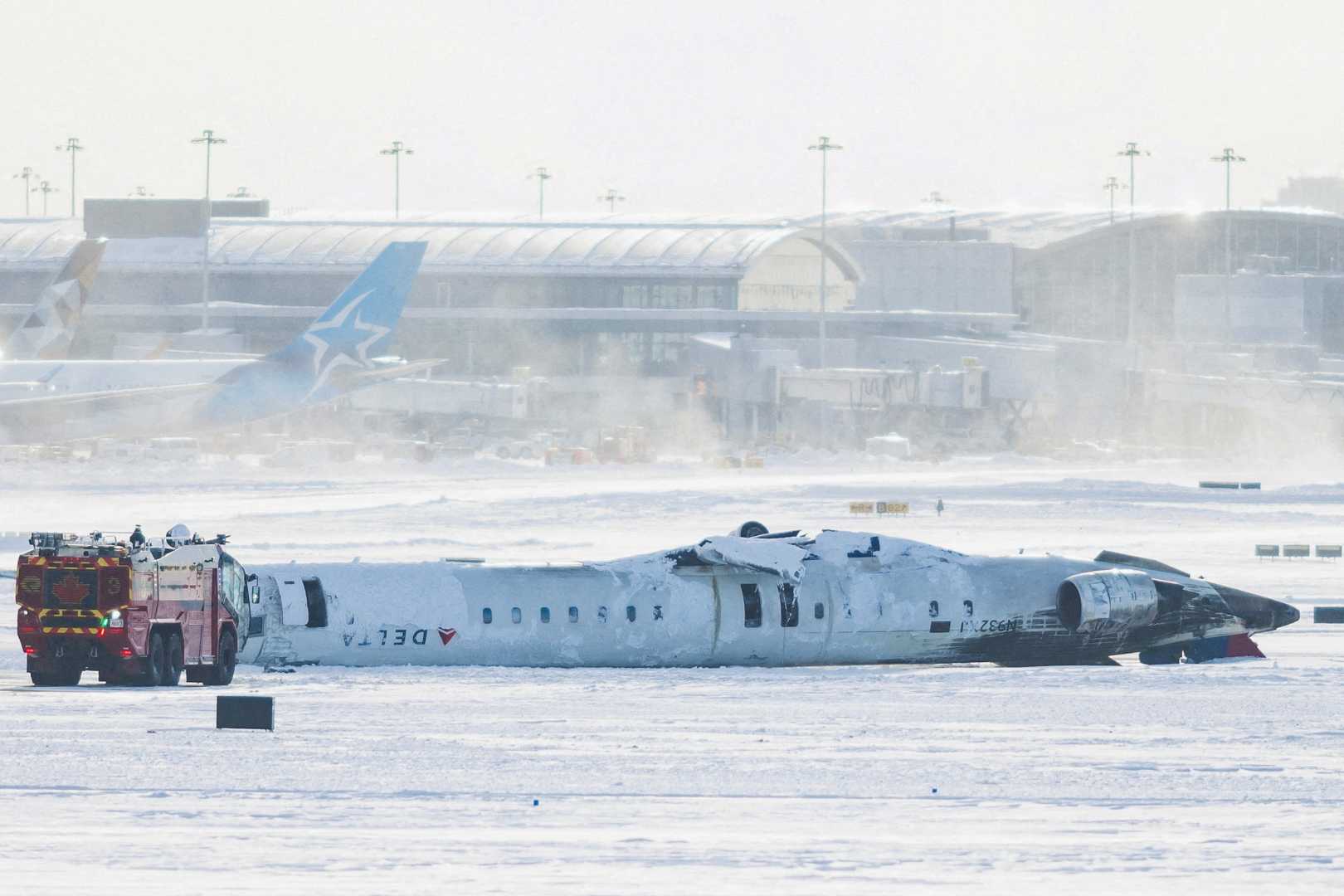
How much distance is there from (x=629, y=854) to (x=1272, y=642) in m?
22.1

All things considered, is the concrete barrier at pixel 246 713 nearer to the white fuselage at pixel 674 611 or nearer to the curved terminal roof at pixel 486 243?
the white fuselage at pixel 674 611

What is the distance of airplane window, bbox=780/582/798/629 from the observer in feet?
105

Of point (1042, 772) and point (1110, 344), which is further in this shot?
point (1110, 344)

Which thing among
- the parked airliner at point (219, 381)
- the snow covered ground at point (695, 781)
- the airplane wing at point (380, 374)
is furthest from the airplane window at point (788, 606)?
the airplane wing at point (380, 374)

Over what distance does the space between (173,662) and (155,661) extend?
29 cm

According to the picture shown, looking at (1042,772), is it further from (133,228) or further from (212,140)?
(133,228)

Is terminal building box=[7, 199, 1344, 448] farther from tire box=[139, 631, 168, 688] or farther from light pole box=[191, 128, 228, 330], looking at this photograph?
tire box=[139, 631, 168, 688]

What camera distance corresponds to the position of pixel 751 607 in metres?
31.9

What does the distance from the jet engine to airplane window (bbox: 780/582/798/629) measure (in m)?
4.61

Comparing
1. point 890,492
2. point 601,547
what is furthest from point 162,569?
point 890,492

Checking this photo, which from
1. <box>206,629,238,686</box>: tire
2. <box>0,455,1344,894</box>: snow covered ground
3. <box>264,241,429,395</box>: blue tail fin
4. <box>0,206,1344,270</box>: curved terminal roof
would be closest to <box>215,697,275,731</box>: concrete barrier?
<box>0,455,1344,894</box>: snow covered ground

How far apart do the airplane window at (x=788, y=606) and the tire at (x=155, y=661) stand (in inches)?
378

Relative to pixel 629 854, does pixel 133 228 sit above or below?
above

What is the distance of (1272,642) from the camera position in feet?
122
